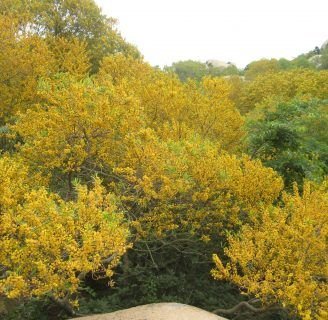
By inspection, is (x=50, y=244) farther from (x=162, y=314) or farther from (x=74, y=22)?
(x=74, y=22)

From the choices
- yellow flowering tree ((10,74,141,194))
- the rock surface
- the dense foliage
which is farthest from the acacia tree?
the rock surface

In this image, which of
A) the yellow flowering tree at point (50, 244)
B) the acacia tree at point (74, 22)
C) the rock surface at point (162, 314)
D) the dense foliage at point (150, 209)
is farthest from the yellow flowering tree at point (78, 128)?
the acacia tree at point (74, 22)

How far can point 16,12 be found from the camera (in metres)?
25.4

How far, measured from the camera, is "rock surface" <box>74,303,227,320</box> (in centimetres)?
919

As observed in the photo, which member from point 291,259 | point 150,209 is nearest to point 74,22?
point 150,209

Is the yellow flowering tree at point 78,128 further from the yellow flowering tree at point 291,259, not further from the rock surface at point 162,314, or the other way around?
the yellow flowering tree at point 291,259

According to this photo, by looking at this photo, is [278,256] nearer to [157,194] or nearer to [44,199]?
[157,194]

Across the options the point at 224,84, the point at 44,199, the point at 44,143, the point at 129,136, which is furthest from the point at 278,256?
the point at 224,84

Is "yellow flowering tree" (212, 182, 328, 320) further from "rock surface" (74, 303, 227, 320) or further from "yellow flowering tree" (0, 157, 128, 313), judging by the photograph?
"yellow flowering tree" (0, 157, 128, 313)

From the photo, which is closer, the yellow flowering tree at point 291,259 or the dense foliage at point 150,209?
the dense foliage at point 150,209

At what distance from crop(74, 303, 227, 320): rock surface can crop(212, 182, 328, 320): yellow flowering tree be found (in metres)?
1.46

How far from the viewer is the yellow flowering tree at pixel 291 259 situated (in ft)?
32.4

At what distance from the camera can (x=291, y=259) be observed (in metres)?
10.6

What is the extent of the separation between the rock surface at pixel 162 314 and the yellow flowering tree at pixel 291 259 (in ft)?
4.80
